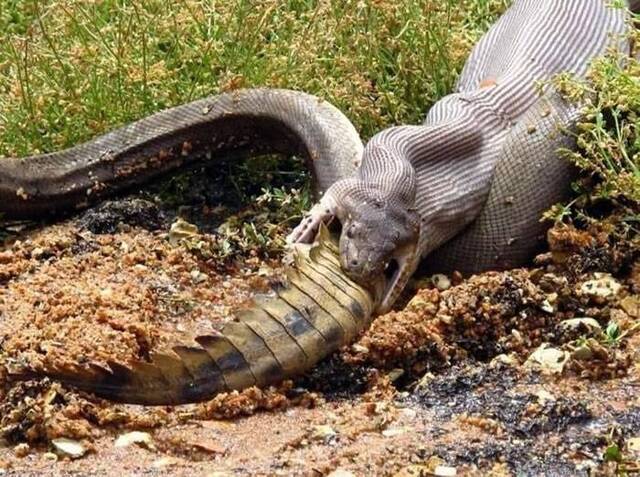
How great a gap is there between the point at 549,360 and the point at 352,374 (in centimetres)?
76

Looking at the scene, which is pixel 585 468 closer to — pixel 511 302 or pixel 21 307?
pixel 511 302

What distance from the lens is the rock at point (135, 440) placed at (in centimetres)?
469

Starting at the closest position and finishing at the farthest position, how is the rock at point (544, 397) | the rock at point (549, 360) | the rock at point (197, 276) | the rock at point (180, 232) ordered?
the rock at point (544, 397) → the rock at point (549, 360) → the rock at point (197, 276) → the rock at point (180, 232)

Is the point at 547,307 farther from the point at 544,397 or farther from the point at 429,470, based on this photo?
the point at 429,470

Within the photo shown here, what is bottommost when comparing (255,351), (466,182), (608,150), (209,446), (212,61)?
(209,446)

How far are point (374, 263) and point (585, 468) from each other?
1678 mm

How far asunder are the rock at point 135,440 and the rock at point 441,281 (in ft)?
6.35

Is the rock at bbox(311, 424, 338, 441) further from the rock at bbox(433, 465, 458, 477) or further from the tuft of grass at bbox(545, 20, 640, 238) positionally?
the tuft of grass at bbox(545, 20, 640, 238)

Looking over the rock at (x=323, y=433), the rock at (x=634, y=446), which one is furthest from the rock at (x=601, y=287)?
the rock at (x=323, y=433)

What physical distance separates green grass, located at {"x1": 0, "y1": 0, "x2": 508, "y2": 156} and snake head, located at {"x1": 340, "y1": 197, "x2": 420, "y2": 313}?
3.87 feet

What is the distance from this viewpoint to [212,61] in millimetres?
7379

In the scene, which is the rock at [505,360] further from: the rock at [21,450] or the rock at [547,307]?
the rock at [21,450]

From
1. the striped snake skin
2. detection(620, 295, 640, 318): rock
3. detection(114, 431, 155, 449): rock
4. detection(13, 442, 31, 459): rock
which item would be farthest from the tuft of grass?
detection(13, 442, 31, 459): rock

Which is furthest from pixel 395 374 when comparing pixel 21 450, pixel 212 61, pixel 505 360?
pixel 212 61
